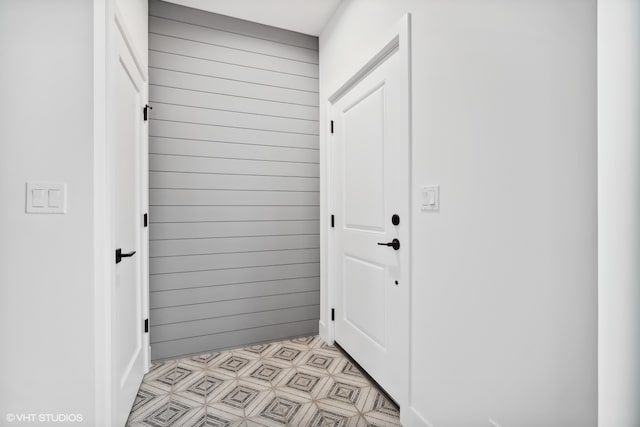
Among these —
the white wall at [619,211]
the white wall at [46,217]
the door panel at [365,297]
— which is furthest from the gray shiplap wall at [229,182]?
the white wall at [619,211]

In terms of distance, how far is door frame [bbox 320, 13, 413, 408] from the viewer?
157 cm

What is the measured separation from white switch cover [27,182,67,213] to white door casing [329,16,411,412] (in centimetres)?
143

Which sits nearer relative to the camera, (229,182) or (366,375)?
(366,375)

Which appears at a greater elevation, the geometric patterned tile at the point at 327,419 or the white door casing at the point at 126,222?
the white door casing at the point at 126,222

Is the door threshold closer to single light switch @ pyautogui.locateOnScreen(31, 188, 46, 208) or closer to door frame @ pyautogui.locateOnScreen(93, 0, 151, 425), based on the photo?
door frame @ pyautogui.locateOnScreen(93, 0, 151, 425)

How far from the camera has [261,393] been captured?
189 centimetres

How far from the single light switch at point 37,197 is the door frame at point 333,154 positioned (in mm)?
1492

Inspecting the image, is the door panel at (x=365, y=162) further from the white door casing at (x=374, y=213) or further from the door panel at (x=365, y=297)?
the door panel at (x=365, y=297)

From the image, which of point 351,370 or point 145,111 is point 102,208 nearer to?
point 145,111

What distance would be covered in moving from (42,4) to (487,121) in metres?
1.65

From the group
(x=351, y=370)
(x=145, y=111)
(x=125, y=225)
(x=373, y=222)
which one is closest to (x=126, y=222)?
(x=125, y=225)

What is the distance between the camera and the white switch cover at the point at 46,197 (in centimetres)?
114

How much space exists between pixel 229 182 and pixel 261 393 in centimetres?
146

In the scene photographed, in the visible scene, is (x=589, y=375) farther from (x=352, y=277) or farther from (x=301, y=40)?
(x=301, y=40)
